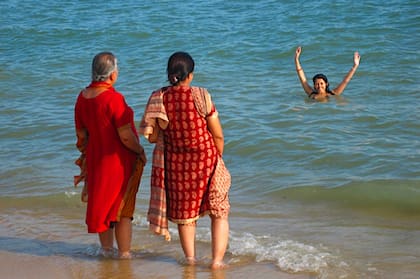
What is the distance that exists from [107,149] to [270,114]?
198 inches

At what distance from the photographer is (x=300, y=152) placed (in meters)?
8.12

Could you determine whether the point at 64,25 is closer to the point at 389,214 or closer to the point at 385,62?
the point at 385,62

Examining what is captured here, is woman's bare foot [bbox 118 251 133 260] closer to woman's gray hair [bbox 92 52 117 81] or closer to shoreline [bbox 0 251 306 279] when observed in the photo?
shoreline [bbox 0 251 306 279]

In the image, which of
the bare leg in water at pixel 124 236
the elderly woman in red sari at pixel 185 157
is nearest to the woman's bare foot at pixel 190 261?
the elderly woman in red sari at pixel 185 157

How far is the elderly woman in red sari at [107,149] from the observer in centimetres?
480

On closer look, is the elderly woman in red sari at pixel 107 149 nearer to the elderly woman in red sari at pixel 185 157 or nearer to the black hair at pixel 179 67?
the elderly woman in red sari at pixel 185 157

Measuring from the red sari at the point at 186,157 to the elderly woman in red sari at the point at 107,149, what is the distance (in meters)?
0.27

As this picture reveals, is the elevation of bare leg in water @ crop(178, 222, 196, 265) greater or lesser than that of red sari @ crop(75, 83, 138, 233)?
lesser

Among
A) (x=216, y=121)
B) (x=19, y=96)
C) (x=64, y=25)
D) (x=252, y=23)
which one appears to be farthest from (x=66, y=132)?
(x=64, y=25)

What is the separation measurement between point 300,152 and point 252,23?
7930 millimetres

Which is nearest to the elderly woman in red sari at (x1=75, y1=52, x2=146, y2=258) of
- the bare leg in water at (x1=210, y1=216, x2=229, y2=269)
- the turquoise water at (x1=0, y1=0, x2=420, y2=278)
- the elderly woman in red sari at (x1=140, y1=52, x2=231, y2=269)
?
the elderly woman in red sari at (x1=140, y1=52, x2=231, y2=269)

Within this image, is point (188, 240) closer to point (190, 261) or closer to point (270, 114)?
point (190, 261)

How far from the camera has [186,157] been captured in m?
4.80

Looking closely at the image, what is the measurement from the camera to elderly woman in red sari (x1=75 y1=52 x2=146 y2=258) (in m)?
4.80
